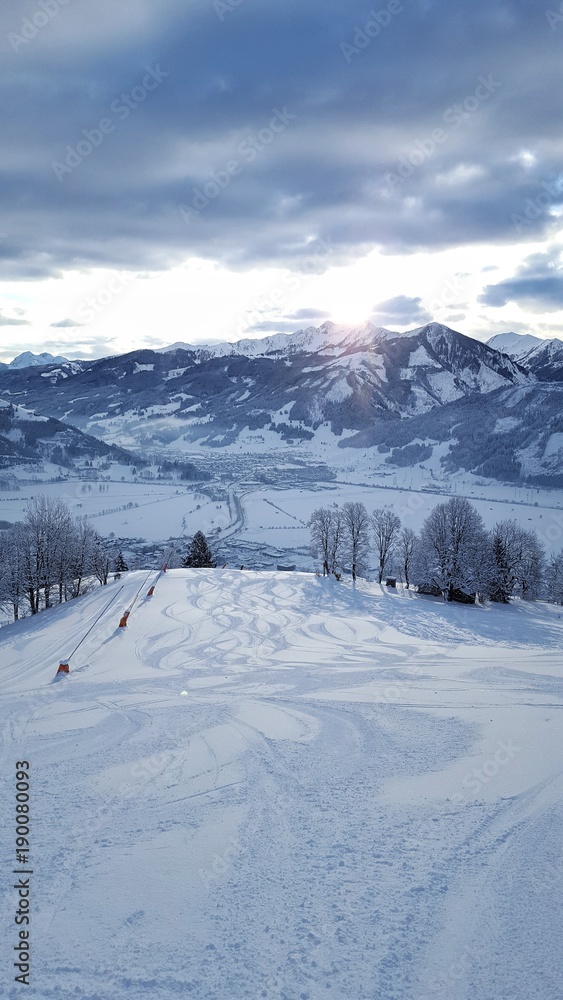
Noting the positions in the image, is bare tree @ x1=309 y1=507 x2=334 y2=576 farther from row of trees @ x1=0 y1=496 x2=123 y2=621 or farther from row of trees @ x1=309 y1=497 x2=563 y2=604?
row of trees @ x1=0 y1=496 x2=123 y2=621

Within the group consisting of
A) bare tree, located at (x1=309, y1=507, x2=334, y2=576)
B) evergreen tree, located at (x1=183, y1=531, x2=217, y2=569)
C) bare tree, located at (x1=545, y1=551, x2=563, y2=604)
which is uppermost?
bare tree, located at (x1=309, y1=507, x2=334, y2=576)

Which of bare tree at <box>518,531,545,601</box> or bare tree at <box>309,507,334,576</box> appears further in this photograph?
bare tree at <box>518,531,545,601</box>

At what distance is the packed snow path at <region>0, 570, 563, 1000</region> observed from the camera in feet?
19.8

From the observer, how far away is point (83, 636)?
2378cm

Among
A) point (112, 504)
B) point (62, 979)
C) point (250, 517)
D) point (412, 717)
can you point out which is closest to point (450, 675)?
point (412, 717)

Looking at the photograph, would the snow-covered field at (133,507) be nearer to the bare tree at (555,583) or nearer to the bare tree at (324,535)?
the bare tree at (324,535)

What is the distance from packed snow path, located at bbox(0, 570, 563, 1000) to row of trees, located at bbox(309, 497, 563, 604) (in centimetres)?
2924

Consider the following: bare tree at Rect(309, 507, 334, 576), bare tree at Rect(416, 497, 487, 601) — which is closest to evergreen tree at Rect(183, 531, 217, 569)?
bare tree at Rect(309, 507, 334, 576)

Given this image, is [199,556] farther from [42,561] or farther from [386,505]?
[386,505]

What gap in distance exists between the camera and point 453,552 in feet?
154

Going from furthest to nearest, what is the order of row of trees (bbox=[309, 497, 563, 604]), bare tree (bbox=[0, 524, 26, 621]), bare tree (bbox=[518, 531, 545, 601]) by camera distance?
bare tree (bbox=[518, 531, 545, 601]) → row of trees (bbox=[309, 497, 563, 604]) → bare tree (bbox=[0, 524, 26, 621])

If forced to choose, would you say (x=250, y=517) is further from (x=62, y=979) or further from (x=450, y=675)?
(x=62, y=979)

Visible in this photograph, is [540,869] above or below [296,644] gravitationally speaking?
above

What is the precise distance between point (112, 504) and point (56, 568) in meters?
115
